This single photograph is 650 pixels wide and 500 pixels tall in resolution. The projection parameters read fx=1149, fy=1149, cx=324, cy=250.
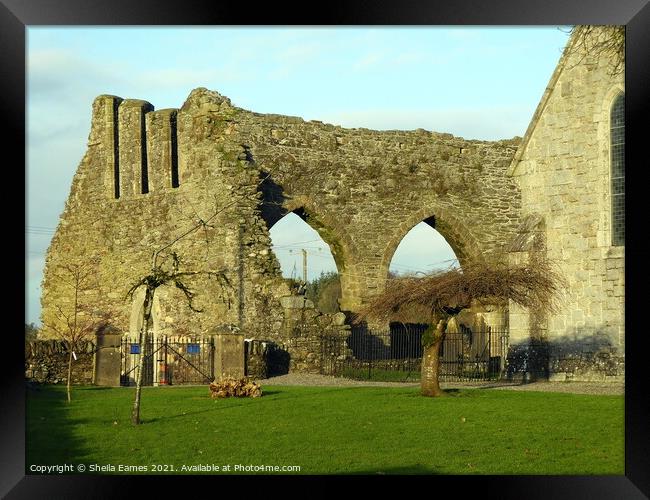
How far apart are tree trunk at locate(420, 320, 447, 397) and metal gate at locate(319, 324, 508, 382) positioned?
4.91 metres

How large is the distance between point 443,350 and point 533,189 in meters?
5.63

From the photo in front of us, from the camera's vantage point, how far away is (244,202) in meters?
26.9

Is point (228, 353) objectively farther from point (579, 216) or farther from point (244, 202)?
point (579, 216)

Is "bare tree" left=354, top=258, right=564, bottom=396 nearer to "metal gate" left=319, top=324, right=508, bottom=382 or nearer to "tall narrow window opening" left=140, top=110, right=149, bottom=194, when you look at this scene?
"metal gate" left=319, top=324, right=508, bottom=382

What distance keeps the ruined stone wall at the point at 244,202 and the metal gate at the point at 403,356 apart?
3.15ft

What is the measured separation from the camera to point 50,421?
51.8 ft

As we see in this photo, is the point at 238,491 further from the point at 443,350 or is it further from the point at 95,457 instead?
the point at 443,350

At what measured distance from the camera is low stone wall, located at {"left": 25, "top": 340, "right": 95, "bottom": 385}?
76.6 feet

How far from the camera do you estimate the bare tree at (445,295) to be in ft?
64.5

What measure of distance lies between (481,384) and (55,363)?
8.80 m

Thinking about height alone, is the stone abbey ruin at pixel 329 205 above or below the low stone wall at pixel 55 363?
above

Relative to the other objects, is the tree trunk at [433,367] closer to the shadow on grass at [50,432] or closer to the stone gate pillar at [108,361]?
the shadow on grass at [50,432]
